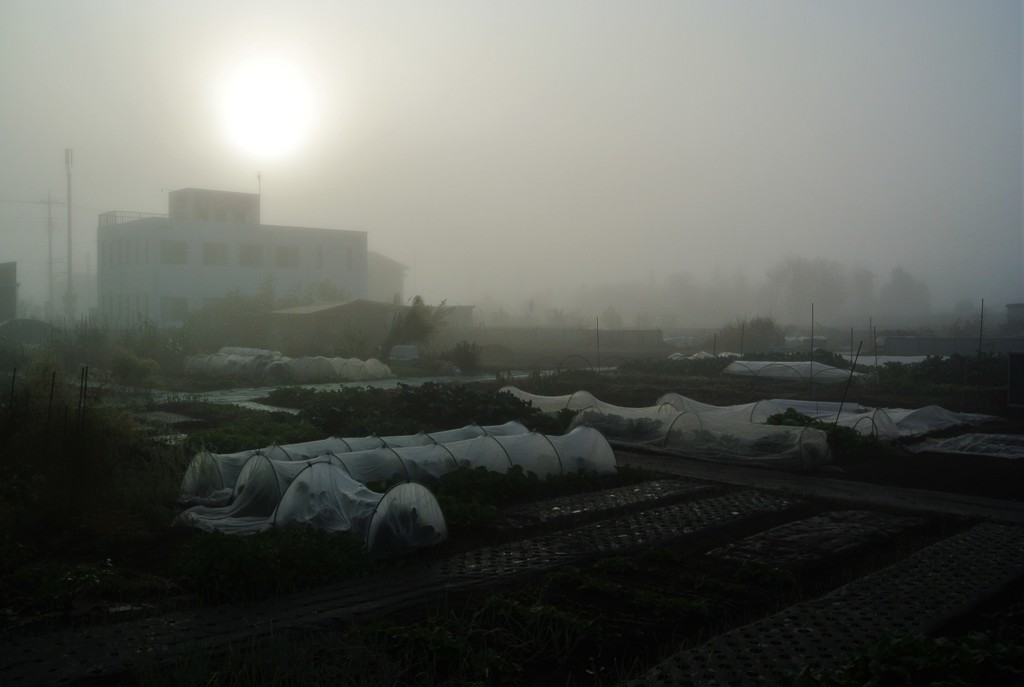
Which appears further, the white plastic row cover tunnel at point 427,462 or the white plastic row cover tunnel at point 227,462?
the white plastic row cover tunnel at point 227,462

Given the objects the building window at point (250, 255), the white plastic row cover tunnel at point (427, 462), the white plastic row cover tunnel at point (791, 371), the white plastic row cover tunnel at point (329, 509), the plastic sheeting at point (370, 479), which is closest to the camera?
the white plastic row cover tunnel at point (329, 509)

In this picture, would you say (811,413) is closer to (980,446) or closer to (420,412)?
(980,446)

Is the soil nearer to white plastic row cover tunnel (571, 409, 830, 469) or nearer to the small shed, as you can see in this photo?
white plastic row cover tunnel (571, 409, 830, 469)

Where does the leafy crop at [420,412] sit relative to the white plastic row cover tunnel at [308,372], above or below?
below

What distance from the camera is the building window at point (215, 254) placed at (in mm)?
44000

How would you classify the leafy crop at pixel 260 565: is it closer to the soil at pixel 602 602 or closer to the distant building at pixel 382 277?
the soil at pixel 602 602

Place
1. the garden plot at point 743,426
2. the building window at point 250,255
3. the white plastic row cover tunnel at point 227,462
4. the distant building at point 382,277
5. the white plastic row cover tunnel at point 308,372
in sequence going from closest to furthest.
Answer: the white plastic row cover tunnel at point 227,462, the garden plot at point 743,426, the white plastic row cover tunnel at point 308,372, the building window at point 250,255, the distant building at point 382,277

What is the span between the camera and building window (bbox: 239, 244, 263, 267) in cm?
4566

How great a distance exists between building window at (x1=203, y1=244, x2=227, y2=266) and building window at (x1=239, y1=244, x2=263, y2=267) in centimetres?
104

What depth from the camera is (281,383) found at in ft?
73.9

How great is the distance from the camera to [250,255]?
46.0 meters

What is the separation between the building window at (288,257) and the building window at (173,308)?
21.3ft

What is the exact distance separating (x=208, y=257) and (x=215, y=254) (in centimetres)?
45

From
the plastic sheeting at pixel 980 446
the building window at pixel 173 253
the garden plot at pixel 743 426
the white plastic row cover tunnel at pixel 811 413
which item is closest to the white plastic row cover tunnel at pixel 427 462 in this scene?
the garden plot at pixel 743 426
